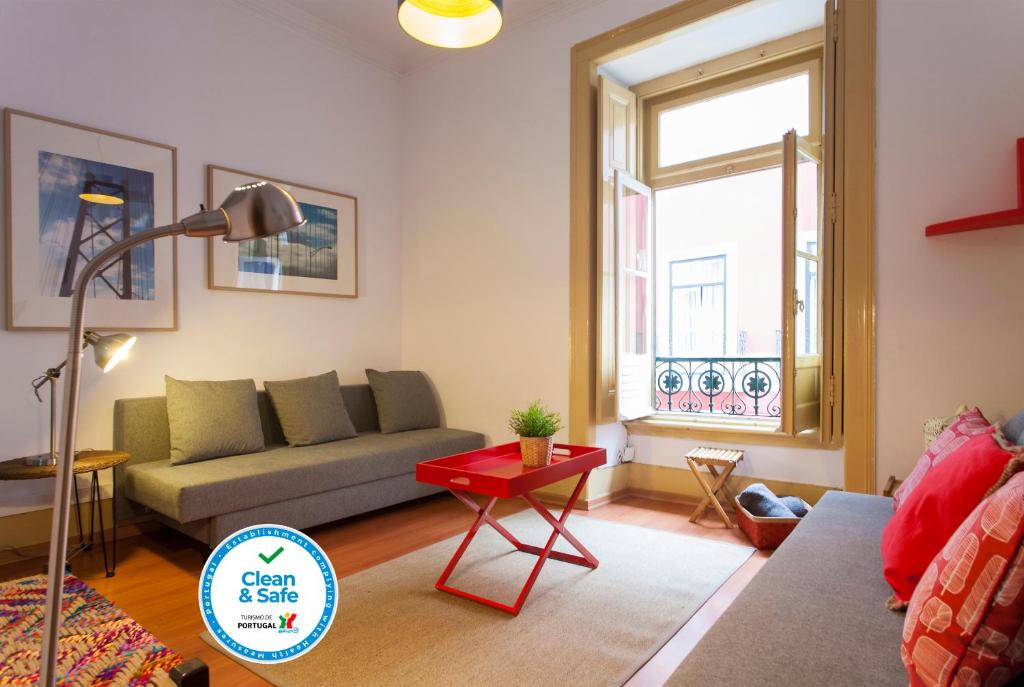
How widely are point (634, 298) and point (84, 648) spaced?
354 centimetres

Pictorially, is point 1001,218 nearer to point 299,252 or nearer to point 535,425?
point 535,425

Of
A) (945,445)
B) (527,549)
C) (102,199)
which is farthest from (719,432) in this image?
(102,199)

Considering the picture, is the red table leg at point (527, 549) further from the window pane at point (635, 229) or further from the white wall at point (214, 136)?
the white wall at point (214, 136)

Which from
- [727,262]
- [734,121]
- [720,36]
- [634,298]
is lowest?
[634,298]

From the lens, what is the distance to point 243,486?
2.98m

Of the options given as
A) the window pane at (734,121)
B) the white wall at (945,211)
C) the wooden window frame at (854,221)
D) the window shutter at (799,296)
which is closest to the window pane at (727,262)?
the window pane at (734,121)

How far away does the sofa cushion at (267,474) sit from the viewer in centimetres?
284

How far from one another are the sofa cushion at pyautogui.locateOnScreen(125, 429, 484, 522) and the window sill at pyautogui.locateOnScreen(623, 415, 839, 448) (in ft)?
5.04

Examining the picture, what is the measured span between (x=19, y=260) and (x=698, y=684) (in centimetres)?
361

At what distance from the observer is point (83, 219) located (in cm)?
323

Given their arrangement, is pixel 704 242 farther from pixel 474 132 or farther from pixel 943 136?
pixel 943 136

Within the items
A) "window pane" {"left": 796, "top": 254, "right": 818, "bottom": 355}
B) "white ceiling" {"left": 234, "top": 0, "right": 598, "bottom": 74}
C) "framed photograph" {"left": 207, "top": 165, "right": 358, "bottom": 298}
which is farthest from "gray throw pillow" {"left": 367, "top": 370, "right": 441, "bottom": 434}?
"window pane" {"left": 796, "top": 254, "right": 818, "bottom": 355}

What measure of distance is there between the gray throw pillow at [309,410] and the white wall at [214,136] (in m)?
0.36

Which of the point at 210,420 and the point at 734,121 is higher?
the point at 734,121
